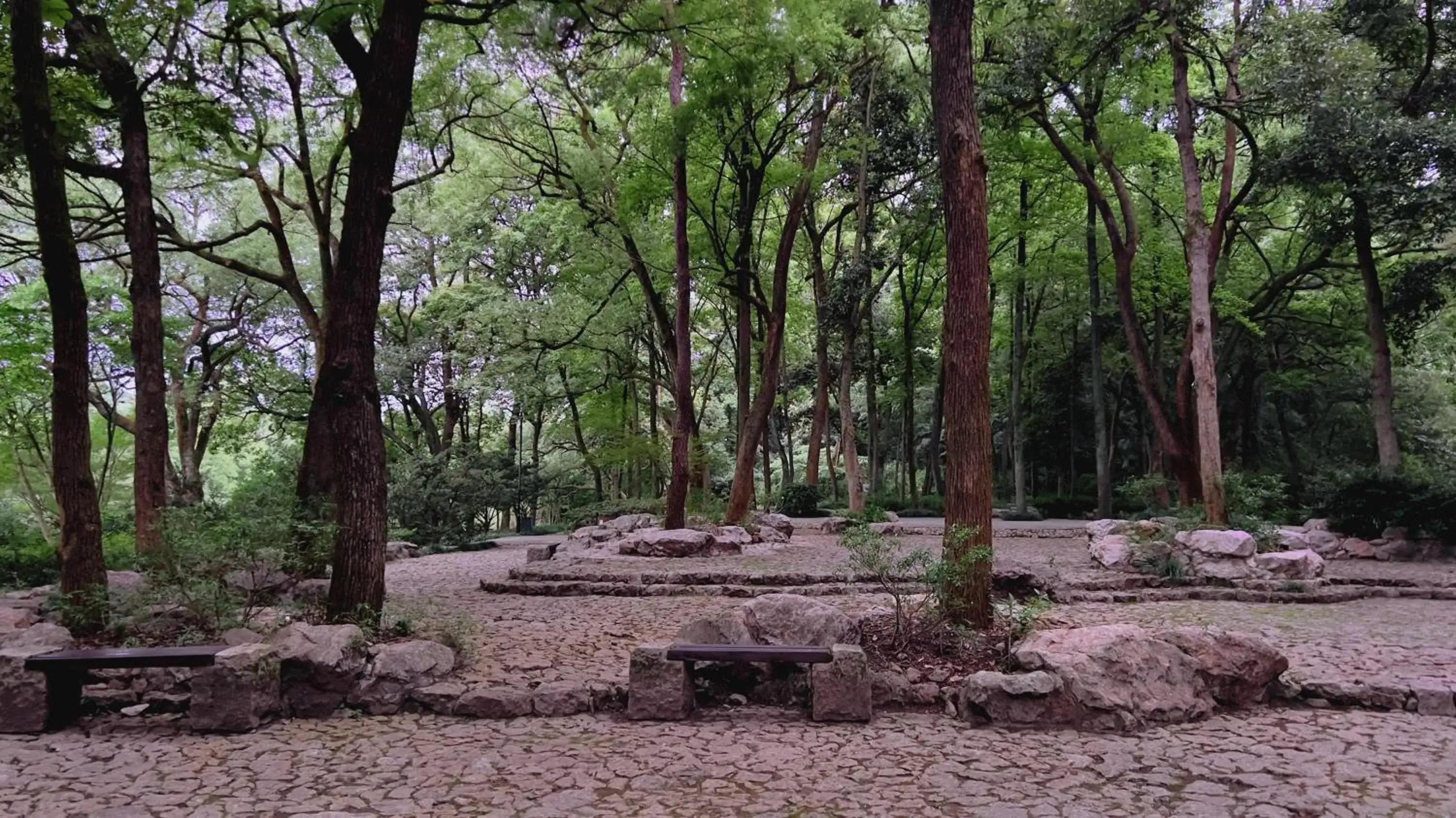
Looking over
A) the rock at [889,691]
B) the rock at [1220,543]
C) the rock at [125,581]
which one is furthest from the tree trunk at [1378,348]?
the rock at [125,581]

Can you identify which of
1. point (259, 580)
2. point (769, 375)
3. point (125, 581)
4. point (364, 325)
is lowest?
point (125, 581)

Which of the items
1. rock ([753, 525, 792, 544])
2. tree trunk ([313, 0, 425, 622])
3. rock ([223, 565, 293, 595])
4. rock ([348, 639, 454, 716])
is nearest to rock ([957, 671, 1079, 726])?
rock ([348, 639, 454, 716])

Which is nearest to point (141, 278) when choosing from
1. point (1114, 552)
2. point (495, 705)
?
point (495, 705)

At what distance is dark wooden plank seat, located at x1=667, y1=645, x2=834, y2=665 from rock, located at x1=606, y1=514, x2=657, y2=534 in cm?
990

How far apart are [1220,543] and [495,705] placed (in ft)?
28.2

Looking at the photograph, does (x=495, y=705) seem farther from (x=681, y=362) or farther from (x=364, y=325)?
(x=681, y=362)

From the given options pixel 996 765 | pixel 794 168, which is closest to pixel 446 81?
pixel 794 168

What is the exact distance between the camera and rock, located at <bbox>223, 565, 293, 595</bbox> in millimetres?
5750

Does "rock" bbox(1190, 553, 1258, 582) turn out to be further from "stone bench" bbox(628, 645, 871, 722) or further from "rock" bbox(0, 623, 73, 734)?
"rock" bbox(0, 623, 73, 734)

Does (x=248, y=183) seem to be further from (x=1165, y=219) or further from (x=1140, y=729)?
(x=1165, y=219)

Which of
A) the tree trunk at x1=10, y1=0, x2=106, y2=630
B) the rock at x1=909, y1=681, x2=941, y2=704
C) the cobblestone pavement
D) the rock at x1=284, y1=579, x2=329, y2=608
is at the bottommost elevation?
the cobblestone pavement

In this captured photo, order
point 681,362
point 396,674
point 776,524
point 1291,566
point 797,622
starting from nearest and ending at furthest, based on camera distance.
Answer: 1. point 396,674
2. point 797,622
3. point 1291,566
4. point 681,362
5. point 776,524

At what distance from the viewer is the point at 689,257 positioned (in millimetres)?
14594

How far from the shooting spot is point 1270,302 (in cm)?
1762
